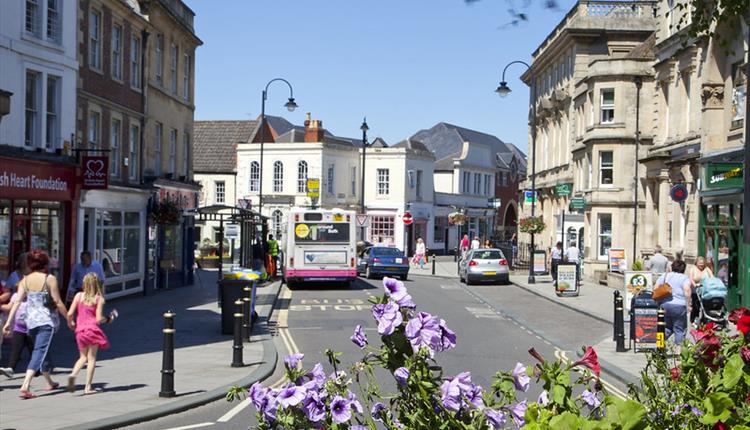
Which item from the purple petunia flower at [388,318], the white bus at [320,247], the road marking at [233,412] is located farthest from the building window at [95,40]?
the purple petunia flower at [388,318]

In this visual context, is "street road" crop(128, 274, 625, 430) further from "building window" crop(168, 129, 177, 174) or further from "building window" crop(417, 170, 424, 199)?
"building window" crop(417, 170, 424, 199)

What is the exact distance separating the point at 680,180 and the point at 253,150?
129 ft

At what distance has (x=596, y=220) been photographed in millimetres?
42438

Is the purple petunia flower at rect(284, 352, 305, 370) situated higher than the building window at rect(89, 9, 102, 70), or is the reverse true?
the building window at rect(89, 9, 102, 70)

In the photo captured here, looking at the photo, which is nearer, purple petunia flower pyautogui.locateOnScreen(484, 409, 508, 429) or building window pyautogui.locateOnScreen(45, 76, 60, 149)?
purple petunia flower pyautogui.locateOnScreen(484, 409, 508, 429)

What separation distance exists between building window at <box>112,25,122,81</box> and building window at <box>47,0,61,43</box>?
4187 mm

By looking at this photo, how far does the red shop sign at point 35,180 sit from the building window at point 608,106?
1002 inches

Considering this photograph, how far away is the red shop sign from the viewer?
20281 mm

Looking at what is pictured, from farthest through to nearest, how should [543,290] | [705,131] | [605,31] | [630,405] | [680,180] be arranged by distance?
[605,31]
[543,290]
[680,180]
[705,131]
[630,405]

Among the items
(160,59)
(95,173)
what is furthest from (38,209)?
(160,59)

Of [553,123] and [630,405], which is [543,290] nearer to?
[553,123]

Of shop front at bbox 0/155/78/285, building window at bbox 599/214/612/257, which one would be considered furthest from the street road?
building window at bbox 599/214/612/257

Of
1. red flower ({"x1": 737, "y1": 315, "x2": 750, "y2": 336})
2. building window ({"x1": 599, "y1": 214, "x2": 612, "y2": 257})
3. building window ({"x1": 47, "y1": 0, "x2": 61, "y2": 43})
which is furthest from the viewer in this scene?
building window ({"x1": 599, "y1": 214, "x2": 612, "y2": 257})

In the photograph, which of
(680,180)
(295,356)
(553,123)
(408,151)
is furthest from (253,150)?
(295,356)
